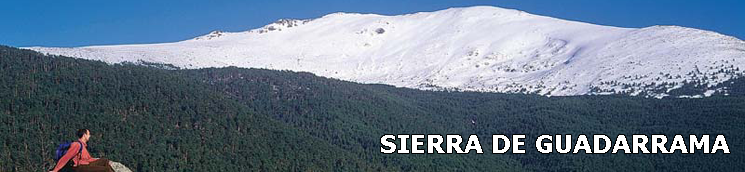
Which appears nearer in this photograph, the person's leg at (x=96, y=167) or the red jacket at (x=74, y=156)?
the red jacket at (x=74, y=156)

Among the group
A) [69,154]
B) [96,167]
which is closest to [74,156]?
Answer: [69,154]

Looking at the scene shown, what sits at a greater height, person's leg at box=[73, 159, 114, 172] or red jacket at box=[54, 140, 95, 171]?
red jacket at box=[54, 140, 95, 171]

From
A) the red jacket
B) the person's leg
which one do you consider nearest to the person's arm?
the red jacket

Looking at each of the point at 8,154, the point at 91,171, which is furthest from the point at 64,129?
the point at 91,171

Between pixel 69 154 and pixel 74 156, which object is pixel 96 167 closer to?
pixel 74 156

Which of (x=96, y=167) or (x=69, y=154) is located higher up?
(x=69, y=154)

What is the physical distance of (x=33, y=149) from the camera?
181375 millimetres

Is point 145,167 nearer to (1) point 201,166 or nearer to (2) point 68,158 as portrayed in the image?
(1) point 201,166

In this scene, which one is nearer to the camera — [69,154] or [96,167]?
[69,154]

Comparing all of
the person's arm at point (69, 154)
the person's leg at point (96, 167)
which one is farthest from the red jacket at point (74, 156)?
the person's leg at point (96, 167)

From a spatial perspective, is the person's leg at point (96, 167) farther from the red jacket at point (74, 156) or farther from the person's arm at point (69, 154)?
the person's arm at point (69, 154)

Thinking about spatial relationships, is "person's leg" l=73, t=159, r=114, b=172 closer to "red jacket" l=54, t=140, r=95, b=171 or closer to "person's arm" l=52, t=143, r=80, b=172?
"red jacket" l=54, t=140, r=95, b=171

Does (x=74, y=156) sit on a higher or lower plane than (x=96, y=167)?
higher

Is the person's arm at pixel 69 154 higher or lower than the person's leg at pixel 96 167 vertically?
higher
